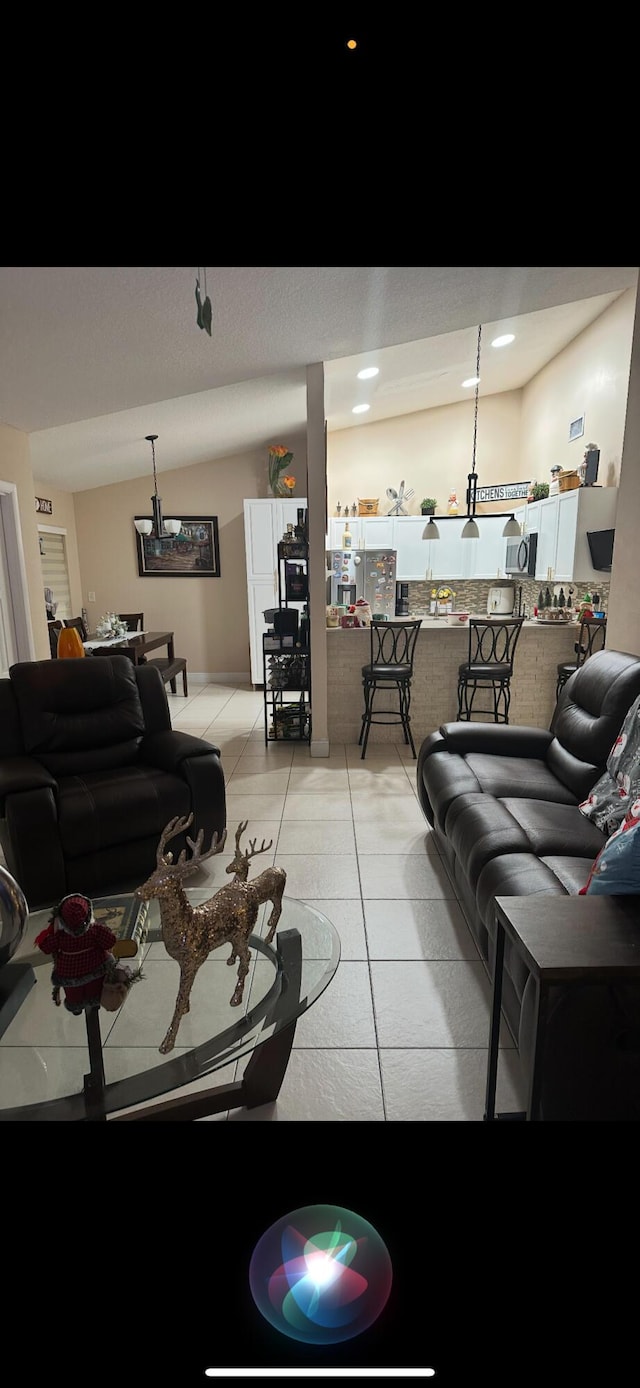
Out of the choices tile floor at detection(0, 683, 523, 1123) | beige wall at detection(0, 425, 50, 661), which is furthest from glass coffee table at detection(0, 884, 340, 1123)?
beige wall at detection(0, 425, 50, 661)

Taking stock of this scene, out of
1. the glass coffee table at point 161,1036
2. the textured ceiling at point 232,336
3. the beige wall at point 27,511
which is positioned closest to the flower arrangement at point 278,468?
the textured ceiling at point 232,336

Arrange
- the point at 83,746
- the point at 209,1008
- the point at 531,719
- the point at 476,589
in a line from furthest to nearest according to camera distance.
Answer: the point at 476,589 → the point at 531,719 → the point at 83,746 → the point at 209,1008

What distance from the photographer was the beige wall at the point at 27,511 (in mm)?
4141

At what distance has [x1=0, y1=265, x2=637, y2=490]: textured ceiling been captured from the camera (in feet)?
9.18

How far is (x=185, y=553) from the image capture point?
7.64m

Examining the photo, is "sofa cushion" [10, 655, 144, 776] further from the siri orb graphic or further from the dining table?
the dining table

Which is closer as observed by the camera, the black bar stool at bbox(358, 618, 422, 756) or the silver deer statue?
the silver deer statue

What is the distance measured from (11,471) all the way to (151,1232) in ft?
13.7

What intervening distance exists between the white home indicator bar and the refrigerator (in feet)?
21.0

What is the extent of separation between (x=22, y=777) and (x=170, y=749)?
0.67m

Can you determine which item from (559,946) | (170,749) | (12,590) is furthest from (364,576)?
(559,946)
